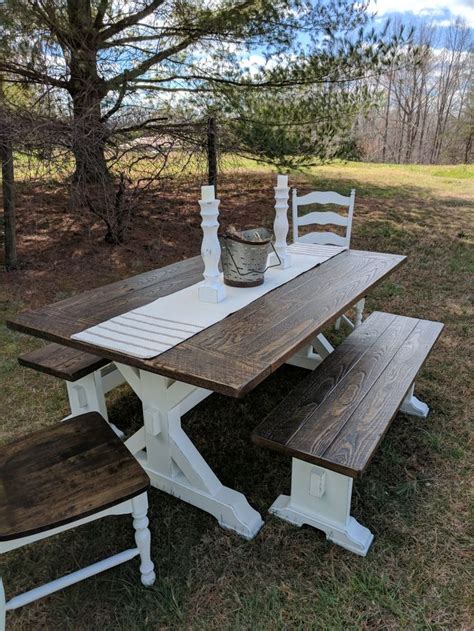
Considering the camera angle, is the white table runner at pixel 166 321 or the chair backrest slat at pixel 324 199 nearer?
the white table runner at pixel 166 321

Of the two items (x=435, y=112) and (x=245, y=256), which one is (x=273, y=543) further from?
(x=435, y=112)

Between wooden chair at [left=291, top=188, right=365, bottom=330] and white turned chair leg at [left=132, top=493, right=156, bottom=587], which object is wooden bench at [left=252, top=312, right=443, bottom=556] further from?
wooden chair at [left=291, top=188, right=365, bottom=330]

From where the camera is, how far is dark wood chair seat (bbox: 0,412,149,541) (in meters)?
1.05

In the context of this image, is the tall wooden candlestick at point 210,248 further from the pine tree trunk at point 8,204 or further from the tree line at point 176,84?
the pine tree trunk at point 8,204

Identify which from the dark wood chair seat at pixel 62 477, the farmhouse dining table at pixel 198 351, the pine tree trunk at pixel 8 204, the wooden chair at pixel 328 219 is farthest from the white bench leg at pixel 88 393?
the pine tree trunk at pixel 8 204

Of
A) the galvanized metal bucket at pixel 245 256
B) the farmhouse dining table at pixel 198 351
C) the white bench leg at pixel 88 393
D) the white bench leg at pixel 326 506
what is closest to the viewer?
the farmhouse dining table at pixel 198 351

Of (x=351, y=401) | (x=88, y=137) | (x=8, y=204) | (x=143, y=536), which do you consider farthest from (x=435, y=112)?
(x=143, y=536)

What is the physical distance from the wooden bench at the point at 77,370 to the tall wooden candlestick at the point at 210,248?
52 centimetres

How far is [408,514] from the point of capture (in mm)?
1525

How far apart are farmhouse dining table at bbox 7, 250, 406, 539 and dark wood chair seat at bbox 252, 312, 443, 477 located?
22 cm

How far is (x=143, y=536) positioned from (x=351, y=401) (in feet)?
2.62

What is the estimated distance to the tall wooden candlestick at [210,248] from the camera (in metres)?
1.40

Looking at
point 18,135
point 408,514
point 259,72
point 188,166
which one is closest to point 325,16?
point 259,72

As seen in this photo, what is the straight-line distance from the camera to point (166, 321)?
1.42m
